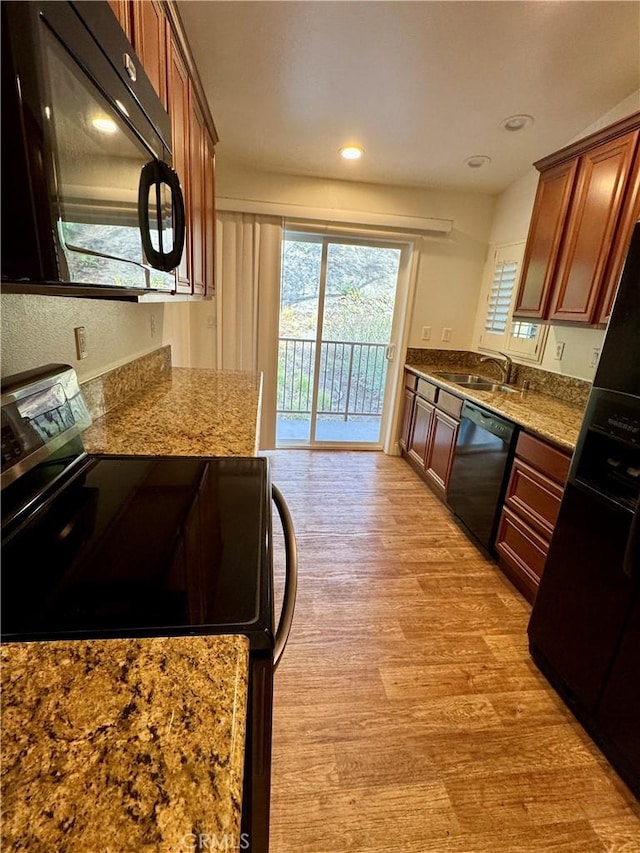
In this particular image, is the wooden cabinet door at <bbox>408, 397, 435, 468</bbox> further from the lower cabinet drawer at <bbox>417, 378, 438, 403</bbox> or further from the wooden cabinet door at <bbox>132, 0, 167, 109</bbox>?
the wooden cabinet door at <bbox>132, 0, 167, 109</bbox>

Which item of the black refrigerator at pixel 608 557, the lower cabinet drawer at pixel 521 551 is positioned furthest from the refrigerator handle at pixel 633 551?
the lower cabinet drawer at pixel 521 551

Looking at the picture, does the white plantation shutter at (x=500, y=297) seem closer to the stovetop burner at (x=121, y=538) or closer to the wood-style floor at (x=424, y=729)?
the wood-style floor at (x=424, y=729)

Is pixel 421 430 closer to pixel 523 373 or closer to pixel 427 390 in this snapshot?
pixel 427 390

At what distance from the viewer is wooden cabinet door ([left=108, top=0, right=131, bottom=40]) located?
919mm

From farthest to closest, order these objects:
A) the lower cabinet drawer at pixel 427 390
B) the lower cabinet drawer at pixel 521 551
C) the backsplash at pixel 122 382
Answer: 1. the lower cabinet drawer at pixel 427 390
2. the lower cabinet drawer at pixel 521 551
3. the backsplash at pixel 122 382

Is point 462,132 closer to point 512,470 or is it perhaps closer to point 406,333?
point 406,333

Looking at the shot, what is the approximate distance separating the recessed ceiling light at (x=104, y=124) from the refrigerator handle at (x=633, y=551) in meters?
1.59

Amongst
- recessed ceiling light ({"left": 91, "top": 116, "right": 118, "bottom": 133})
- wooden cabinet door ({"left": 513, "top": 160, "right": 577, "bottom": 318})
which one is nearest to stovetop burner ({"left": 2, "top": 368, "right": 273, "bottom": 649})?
recessed ceiling light ({"left": 91, "top": 116, "right": 118, "bottom": 133})

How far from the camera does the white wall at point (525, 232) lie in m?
2.29

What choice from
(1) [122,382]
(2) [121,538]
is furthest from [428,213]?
(2) [121,538]

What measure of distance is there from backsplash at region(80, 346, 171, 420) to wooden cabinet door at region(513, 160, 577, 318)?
91.9 inches

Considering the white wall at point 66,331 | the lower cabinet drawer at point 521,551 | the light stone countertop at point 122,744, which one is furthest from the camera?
the lower cabinet drawer at point 521,551

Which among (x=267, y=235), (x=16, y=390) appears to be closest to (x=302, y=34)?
(x=267, y=235)

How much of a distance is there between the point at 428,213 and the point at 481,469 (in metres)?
2.39
